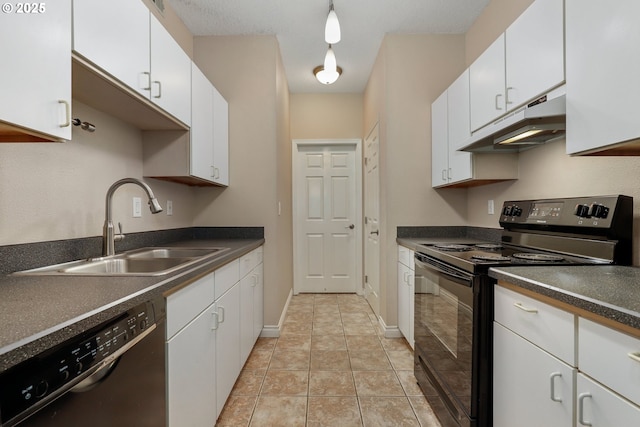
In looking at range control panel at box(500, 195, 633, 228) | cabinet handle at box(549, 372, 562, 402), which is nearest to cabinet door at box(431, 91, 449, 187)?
range control panel at box(500, 195, 633, 228)

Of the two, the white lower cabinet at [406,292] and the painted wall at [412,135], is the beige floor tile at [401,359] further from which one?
the painted wall at [412,135]

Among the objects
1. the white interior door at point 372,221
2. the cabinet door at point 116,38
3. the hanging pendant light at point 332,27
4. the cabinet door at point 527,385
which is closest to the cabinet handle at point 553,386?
the cabinet door at point 527,385

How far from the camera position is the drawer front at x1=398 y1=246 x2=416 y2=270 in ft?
7.63

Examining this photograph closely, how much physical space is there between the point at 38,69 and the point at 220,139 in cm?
169

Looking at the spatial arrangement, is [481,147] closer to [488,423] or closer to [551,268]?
[551,268]

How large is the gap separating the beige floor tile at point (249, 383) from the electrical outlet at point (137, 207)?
127 centimetres

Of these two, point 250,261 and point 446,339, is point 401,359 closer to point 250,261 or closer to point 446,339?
point 446,339

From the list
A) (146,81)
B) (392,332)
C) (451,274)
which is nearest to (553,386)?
A: (451,274)

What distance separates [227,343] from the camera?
1705mm

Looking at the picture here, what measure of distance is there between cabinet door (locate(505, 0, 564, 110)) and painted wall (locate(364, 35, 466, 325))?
3.54 feet

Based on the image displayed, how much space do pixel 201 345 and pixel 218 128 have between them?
69.5 inches

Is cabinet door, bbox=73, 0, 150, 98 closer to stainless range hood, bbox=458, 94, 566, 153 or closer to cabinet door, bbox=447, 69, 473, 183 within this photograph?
stainless range hood, bbox=458, 94, 566, 153

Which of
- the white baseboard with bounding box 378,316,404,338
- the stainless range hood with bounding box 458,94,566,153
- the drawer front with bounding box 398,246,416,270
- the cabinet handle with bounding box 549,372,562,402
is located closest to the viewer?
the cabinet handle with bounding box 549,372,562,402

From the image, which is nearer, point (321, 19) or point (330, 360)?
point (330, 360)
